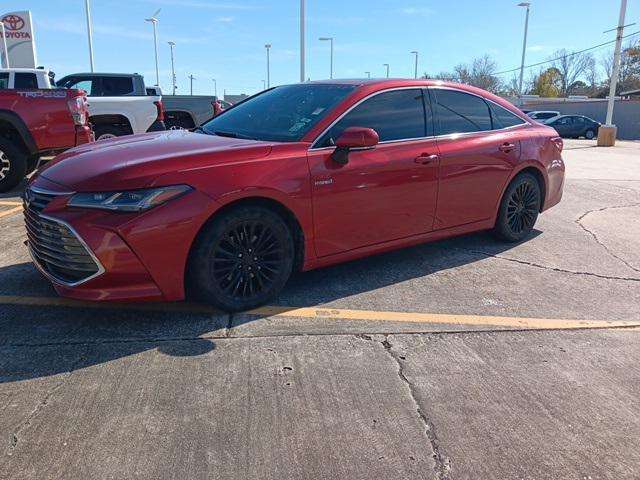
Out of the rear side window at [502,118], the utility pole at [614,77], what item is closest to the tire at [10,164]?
the rear side window at [502,118]

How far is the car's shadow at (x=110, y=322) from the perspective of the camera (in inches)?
125

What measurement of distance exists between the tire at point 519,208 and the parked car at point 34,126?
6.39 meters

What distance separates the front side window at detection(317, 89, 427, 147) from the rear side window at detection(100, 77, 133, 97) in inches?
400

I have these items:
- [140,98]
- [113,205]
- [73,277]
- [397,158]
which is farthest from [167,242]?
[140,98]

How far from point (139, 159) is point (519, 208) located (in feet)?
13.1

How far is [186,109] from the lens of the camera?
14922 mm

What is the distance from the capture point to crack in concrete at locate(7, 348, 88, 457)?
2425 mm

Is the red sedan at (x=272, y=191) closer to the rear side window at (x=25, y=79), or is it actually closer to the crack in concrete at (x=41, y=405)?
the crack in concrete at (x=41, y=405)

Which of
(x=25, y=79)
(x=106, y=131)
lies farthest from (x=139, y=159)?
(x=106, y=131)

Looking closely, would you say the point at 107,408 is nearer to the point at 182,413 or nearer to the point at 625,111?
the point at 182,413

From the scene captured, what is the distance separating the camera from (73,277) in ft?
11.2

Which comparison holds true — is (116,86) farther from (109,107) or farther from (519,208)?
(519,208)

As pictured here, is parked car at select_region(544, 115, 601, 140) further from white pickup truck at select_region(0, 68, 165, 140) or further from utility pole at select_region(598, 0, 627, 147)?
white pickup truck at select_region(0, 68, 165, 140)

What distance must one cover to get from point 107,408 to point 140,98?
10389mm
